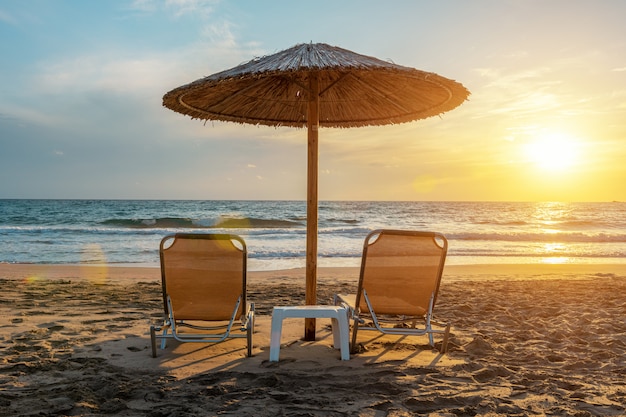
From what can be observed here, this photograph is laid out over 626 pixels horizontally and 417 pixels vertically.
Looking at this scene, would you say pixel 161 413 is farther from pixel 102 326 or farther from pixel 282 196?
pixel 282 196

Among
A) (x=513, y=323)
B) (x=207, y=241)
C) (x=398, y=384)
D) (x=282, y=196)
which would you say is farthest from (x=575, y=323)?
(x=282, y=196)

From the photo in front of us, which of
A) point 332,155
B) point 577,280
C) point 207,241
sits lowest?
point 577,280

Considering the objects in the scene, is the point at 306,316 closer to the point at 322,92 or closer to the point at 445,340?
the point at 445,340

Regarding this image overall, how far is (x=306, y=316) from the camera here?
3629mm

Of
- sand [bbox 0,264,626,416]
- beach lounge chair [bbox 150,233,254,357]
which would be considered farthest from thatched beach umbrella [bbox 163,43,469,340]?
sand [bbox 0,264,626,416]

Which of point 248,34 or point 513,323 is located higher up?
point 248,34

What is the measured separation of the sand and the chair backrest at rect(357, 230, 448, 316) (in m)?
0.41

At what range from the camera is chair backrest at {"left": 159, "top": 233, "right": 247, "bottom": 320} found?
12.6ft

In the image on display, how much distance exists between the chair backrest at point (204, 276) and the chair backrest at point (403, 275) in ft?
3.35

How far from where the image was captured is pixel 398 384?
328cm

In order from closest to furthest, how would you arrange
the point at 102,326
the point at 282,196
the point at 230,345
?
the point at 230,345, the point at 102,326, the point at 282,196

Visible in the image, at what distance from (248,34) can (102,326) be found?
538 centimetres

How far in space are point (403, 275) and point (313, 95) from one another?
5.47 feet

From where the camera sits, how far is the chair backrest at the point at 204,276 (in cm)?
385
